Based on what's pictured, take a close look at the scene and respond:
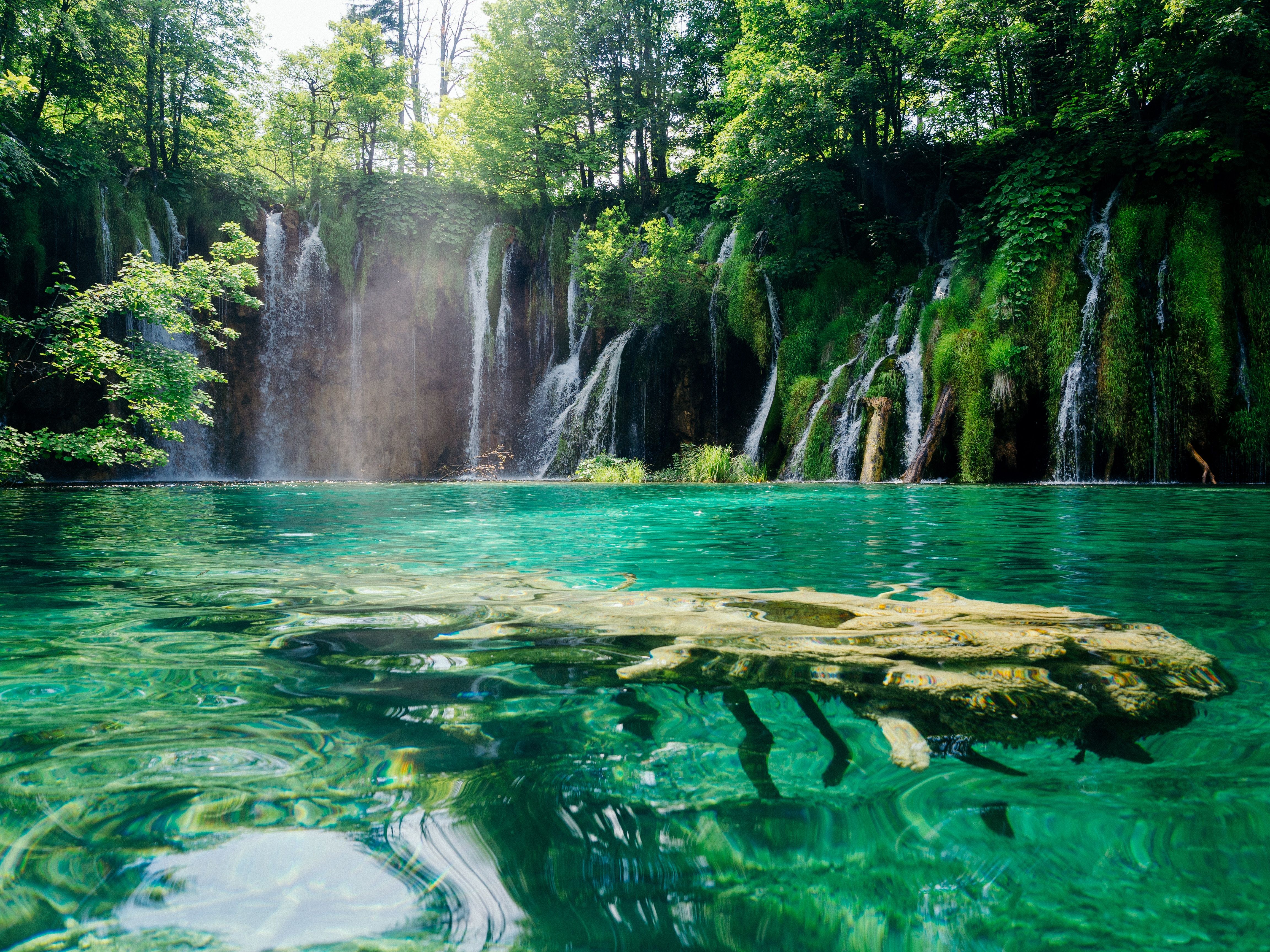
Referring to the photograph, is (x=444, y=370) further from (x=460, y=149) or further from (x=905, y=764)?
(x=905, y=764)

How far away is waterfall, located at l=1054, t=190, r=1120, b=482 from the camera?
447 inches

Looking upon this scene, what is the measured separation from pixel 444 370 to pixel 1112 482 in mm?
18785

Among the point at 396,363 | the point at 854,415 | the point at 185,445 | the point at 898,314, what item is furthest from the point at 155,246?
the point at 898,314

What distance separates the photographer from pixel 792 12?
15.5 m

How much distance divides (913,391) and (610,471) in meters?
6.93

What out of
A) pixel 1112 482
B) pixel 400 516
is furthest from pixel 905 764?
pixel 1112 482

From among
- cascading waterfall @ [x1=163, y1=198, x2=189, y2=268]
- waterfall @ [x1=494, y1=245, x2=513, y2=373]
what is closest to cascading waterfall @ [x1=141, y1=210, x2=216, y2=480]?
cascading waterfall @ [x1=163, y1=198, x2=189, y2=268]

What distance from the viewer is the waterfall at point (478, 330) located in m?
22.2

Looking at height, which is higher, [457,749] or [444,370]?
[444,370]

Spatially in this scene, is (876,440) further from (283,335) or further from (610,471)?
(283,335)

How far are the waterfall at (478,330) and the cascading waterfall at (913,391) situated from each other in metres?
13.5

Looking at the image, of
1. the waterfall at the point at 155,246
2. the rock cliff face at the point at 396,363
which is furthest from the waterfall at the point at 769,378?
the waterfall at the point at 155,246

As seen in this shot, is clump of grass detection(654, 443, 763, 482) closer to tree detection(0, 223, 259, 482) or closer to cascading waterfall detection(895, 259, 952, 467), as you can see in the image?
cascading waterfall detection(895, 259, 952, 467)

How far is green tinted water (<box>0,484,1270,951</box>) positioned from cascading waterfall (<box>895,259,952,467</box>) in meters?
10.8
